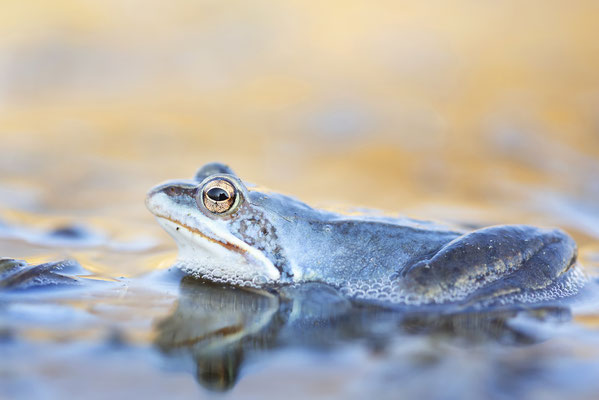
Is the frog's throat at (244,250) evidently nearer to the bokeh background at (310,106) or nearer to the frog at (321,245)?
the frog at (321,245)

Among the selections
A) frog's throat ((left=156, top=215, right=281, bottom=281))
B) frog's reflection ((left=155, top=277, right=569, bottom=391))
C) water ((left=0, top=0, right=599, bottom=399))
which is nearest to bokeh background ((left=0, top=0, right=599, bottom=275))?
water ((left=0, top=0, right=599, bottom=399))

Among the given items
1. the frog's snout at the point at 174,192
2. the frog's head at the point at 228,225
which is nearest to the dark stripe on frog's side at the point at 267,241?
the frog's head at the point at 228,225

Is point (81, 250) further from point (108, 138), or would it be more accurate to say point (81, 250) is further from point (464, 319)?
point (108, 138)

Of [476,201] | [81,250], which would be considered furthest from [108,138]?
[476,201]

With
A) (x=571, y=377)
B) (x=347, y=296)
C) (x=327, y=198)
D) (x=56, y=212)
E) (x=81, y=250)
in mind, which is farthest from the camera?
(x=327, y=198)

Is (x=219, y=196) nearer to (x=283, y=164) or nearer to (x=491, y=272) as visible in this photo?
(x=491, y=272)

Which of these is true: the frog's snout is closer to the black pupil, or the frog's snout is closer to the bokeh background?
the black pupil
